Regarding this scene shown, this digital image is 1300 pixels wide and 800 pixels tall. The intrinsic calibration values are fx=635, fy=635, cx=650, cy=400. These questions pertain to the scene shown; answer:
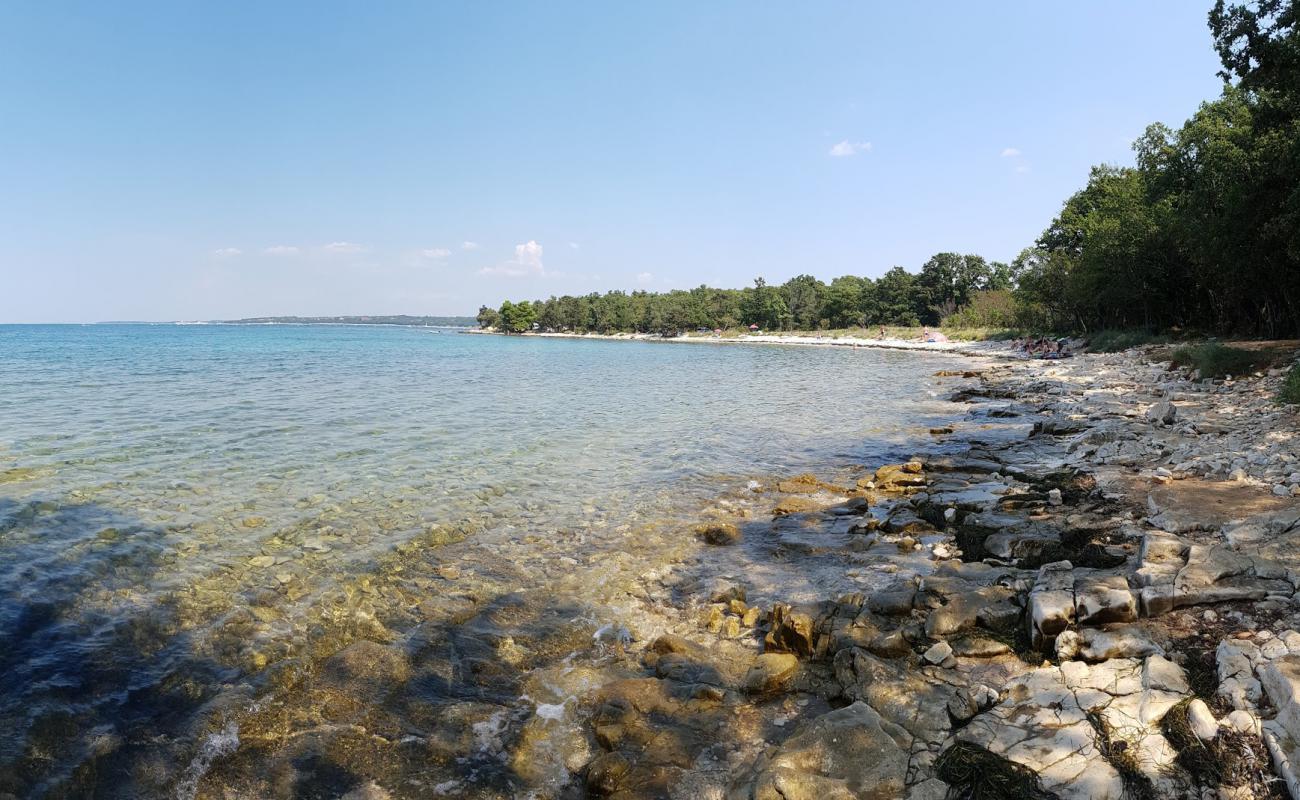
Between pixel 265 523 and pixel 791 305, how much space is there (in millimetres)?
140671

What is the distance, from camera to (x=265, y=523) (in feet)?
36.6

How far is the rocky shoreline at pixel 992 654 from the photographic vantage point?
4.22 metres

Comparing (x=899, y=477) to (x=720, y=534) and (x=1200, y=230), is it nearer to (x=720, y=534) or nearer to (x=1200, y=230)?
(x=720, y=534)

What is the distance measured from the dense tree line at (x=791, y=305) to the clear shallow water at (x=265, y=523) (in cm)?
8076

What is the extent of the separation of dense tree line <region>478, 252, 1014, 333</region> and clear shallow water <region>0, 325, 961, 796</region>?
3179 inches

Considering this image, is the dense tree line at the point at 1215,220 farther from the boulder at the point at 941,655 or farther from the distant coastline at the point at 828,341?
the boulder at the point at 941,655

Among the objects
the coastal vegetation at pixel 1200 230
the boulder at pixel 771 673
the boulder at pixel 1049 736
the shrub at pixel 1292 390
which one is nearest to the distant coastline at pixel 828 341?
the coastal vegetation at pixel 1200 230

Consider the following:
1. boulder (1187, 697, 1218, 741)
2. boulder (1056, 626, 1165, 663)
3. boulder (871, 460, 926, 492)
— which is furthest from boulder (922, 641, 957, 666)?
boulder (871, 460, 926, 492)

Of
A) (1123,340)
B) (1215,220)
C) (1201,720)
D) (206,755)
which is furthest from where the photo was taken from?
(1123,340)

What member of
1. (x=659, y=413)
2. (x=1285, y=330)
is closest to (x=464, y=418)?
(x=659, y=413)

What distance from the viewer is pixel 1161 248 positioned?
1662 inches

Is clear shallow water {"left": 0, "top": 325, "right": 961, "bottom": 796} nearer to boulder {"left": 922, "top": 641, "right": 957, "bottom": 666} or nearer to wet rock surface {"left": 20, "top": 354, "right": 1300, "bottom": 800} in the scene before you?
wet rock surface {"left": 20, "top": 354, "right": 1300, "bottom": 800}

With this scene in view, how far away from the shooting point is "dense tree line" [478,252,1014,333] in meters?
116

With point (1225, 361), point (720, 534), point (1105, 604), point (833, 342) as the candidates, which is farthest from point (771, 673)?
point (833, 342)
